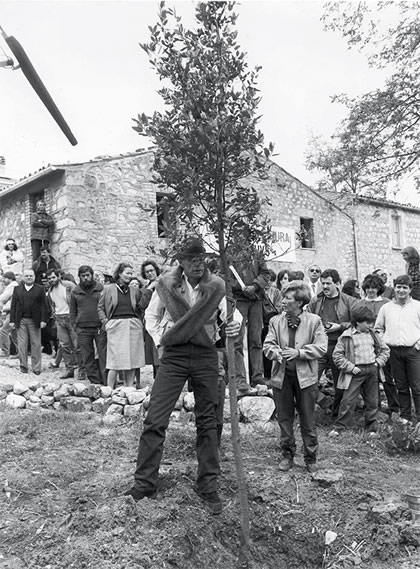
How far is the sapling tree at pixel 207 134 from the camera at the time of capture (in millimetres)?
3906

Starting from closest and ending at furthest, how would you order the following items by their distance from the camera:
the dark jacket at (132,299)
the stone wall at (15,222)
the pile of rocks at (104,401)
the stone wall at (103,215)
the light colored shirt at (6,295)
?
the pile of rocks at (104,401) → the dark jacket at (132,299) → the light colored shirt at (6,295) → the stone wall at (103,215) → the stone wall at (15,222)

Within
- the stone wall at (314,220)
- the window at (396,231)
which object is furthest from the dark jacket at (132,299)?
the window at (396,231)

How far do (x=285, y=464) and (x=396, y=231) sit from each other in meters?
18.8

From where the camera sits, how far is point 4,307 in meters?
10.9

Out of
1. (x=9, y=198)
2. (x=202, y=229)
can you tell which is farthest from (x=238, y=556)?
(x=9, y=198)

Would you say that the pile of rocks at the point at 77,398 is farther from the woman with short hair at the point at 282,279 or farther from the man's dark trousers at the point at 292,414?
the woman with short hair at the point at 282,279

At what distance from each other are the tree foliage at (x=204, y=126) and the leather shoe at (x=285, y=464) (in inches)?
87.4

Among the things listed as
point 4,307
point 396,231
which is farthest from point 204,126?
point 396,231

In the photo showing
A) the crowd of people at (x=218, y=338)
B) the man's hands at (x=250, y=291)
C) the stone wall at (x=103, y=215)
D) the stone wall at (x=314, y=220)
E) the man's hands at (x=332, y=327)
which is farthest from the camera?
the stone wall at (x=314, y=220)

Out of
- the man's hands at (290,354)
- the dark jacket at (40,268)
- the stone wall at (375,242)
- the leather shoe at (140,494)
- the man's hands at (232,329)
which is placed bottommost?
the leather shoe at (140,494)

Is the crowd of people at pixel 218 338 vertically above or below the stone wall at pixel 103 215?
below

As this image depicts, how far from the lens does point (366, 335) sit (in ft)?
22.3

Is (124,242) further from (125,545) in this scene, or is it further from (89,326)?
(125,545)

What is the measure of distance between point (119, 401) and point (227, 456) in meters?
1.87
